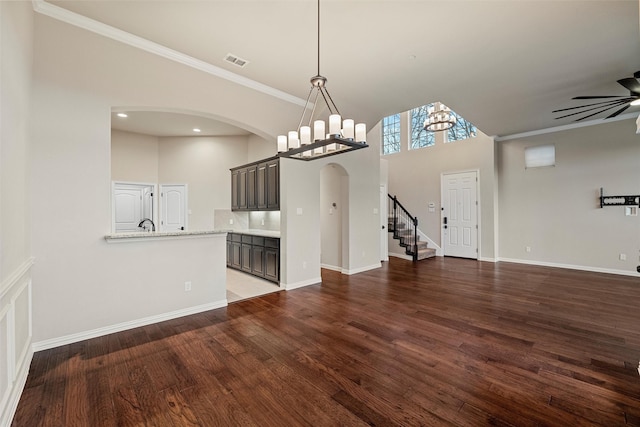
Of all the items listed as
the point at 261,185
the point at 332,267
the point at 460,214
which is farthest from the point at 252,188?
the point at 460,214

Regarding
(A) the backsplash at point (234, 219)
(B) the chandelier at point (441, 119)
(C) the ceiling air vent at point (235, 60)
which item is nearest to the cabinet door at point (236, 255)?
(A) the backsplash at point (234, 219)

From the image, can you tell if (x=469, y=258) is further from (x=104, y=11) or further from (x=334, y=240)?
(x=104, y=11)

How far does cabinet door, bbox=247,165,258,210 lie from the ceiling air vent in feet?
7.86

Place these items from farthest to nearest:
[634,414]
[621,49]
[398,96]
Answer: [398,96] < [621,49] < [634,414]

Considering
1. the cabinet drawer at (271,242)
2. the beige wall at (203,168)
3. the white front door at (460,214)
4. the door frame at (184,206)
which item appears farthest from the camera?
the white front door at (460,214)

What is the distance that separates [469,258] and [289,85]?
21.2 ft

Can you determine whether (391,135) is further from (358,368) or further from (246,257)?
(358,368)

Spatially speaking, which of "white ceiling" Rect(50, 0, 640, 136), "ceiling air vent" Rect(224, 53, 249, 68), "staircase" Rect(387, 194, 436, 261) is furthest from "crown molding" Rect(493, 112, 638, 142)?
"ceiling air vent" Rect(224, 53, 249, 68)

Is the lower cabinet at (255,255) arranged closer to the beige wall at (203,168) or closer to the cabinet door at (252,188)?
the cabinet door at (252,188)

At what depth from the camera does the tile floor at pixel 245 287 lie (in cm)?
440

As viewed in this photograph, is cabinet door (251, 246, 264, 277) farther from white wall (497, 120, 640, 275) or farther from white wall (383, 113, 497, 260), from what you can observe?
white wall (497, 120, 640, 275)

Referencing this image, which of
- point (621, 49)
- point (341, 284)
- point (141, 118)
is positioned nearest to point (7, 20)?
point (141, 118)

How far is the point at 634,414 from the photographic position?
180cm

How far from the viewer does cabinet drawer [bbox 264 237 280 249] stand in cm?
488
